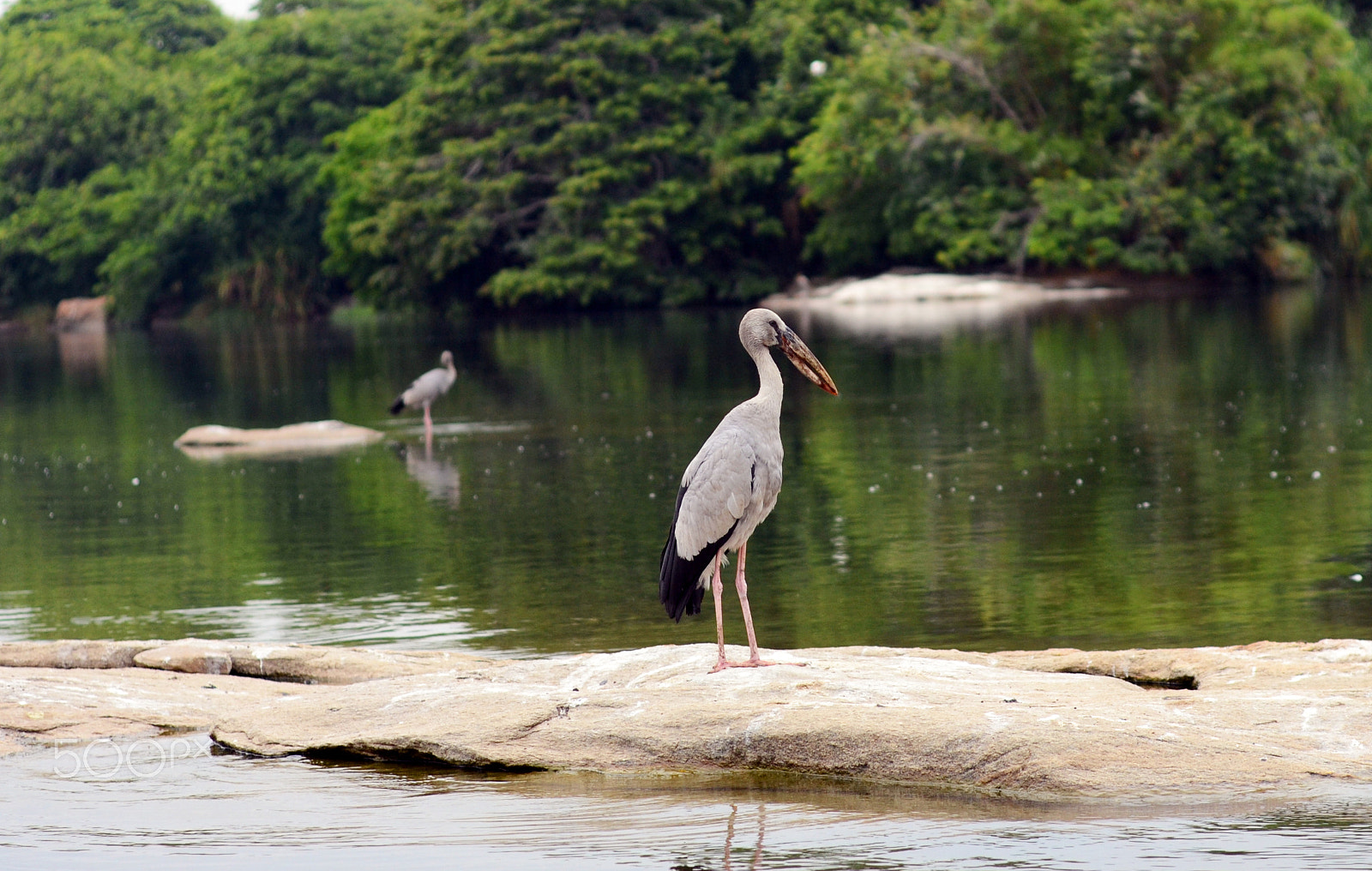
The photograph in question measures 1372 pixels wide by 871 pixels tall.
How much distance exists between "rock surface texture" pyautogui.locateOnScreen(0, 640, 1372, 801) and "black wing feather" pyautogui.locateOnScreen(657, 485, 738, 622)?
1.01 ft

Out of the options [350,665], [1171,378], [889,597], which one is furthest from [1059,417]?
[350,665]

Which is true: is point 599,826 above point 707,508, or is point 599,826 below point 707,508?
below

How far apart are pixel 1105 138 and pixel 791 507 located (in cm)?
4230

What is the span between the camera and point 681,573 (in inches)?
324

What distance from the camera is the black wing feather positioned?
819cm

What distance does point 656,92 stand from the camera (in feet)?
195

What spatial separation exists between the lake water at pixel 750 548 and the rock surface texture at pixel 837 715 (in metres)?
0.15

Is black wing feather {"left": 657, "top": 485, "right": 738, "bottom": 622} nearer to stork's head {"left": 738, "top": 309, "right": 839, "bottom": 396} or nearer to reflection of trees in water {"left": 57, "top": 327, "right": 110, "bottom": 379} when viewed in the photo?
stork's head {"left": 738, "top": 309, "right": 839, "bottom": 396}

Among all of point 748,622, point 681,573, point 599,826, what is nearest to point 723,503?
point 681,573

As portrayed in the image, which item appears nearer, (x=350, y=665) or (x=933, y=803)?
(x=933, y=803)

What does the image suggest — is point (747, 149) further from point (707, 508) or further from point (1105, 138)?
point (707, 508)

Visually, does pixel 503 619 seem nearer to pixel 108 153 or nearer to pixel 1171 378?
pixel 1171 378

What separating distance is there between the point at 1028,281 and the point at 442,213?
19.8m

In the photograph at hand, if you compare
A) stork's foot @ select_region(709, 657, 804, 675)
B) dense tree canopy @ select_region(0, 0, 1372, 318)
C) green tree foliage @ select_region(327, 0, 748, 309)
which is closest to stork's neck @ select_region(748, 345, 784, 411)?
stork's foot @ select_region(709, 657, 804, 675)
